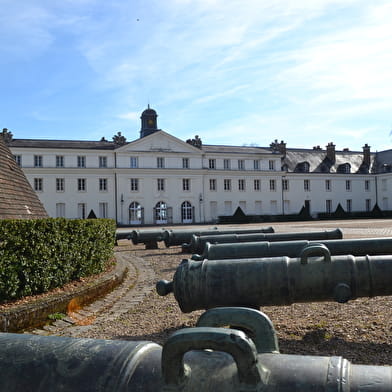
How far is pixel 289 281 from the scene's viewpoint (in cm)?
386

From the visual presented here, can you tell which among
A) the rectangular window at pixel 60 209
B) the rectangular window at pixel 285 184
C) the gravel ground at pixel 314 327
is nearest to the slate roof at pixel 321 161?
the rectangular window at pixel 285 184

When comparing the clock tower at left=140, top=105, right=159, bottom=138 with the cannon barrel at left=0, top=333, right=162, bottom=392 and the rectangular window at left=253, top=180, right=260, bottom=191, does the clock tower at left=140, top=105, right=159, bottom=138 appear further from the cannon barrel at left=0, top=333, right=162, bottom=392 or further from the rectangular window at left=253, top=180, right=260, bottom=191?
the cannon barrel at left=0, top=333, right=162, bottom=392

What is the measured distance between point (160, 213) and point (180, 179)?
167 inches

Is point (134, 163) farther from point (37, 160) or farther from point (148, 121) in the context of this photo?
point (37, 160)

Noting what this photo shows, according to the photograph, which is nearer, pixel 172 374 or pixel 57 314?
pixel 172 374

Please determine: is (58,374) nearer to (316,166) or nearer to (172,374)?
(172,374)

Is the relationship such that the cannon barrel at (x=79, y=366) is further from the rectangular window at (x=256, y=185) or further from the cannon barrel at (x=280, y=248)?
the rectangular window at (x=256, y=185)

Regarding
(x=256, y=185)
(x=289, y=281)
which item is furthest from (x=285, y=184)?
(x=289, y=281)

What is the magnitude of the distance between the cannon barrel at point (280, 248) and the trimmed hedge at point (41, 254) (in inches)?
88.1

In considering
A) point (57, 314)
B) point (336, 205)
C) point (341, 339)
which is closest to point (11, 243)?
point (57, 314)

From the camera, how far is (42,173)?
Answer: 132 feet

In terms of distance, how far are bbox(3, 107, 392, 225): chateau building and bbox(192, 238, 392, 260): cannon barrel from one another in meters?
34.2

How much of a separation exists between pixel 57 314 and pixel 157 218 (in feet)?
124

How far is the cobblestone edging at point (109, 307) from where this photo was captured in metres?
5.00
